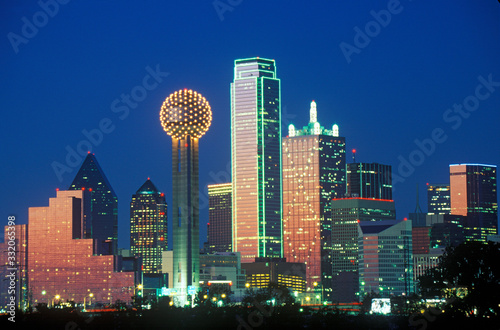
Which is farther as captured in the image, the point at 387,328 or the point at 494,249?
the point at 387,328

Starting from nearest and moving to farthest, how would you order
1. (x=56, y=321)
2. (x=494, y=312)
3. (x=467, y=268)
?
(x=494, y=312), (x=467, y=268), (x=56, y=321)

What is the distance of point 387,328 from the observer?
133 meters

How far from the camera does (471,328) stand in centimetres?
10125

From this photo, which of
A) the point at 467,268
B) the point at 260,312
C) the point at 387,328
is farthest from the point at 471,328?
the point at 260,312

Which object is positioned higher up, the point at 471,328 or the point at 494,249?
the point at 494,249

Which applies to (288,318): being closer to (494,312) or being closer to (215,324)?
(215,324)

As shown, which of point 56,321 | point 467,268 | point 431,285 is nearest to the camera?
point 467,268

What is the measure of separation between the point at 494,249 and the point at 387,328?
18.8 m

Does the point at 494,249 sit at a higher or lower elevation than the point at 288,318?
higher

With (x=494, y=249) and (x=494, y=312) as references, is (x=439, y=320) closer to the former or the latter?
(x=494, y=312)

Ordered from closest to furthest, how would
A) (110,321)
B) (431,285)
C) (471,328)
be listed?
1. (471,328)
2. (110,321)
3. (431,285)

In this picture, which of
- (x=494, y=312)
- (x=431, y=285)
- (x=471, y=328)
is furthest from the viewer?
(x=431, y=285)

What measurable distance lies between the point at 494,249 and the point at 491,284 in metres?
10.5

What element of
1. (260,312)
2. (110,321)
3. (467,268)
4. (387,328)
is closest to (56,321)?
(110,321)
